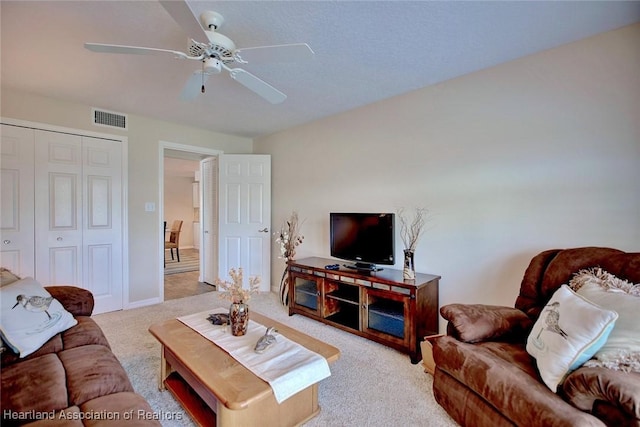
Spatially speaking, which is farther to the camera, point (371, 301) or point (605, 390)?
point (371, 301)

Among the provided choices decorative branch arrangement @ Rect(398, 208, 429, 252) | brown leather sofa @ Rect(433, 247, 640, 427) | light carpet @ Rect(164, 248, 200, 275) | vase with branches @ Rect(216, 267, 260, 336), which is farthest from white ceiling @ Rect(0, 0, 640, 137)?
light carpet @ Rect(164, 248, 200, 275)

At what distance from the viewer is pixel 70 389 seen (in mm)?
1280

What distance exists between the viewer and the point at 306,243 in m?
4.05

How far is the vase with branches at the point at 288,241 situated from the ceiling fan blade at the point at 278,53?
2349mm

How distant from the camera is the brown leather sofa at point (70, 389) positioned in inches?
43.2

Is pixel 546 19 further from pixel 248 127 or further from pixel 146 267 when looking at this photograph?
pixel 146 267

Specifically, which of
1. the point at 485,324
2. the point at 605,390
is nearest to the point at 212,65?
the point at 485,324

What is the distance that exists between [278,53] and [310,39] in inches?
18.4

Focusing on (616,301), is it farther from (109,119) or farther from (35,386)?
(109,119)

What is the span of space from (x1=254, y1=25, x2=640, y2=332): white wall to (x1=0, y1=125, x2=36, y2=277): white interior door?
3.36m

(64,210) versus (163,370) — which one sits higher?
(64,210)

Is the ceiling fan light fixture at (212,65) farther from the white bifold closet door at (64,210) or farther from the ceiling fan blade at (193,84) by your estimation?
the white bifold closet door at (64,210)

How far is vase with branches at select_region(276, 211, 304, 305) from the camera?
3766 millimetres

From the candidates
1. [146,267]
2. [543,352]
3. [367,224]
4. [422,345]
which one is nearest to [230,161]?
[146,267]
